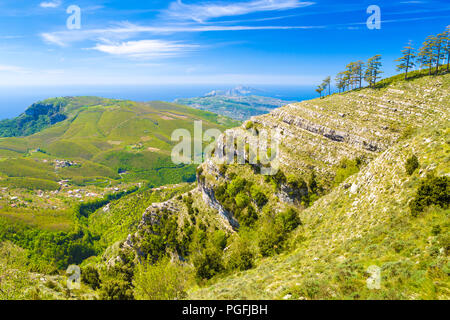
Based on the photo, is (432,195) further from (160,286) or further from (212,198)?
(212,198)

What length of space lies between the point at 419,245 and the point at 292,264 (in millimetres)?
13570

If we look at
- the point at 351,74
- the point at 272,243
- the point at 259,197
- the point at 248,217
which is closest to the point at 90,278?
the point at 248,217

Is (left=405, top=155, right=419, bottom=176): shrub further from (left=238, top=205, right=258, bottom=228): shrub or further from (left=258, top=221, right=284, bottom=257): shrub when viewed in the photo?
(left=238, top=205, right=258, bottom=228): shrub

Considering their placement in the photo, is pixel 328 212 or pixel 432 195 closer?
pixel 432 195

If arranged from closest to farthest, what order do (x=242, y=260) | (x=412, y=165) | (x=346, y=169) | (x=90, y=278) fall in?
(x=412, y=165) → (x=242, y=260) → (x=346, y=169) → (x=90, y=278)

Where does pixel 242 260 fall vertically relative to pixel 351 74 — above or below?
below

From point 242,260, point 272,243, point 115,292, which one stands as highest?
point 272,243

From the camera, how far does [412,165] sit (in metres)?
27.2

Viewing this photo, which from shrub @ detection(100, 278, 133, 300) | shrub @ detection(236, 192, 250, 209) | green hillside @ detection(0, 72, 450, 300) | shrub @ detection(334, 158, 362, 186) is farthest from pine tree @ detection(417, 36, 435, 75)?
shrub @ detection(100, 278, 133, 300)

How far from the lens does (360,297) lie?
1446 cm

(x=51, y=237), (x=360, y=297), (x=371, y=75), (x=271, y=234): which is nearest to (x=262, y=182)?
(x=271, y=234)

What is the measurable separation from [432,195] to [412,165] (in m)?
8.36

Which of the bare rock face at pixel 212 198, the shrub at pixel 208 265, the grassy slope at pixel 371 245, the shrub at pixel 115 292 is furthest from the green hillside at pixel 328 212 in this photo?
the shrub at pixel 115 292

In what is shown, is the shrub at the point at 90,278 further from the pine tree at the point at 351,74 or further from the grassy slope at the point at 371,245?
the pine tree at the point at 351,74
